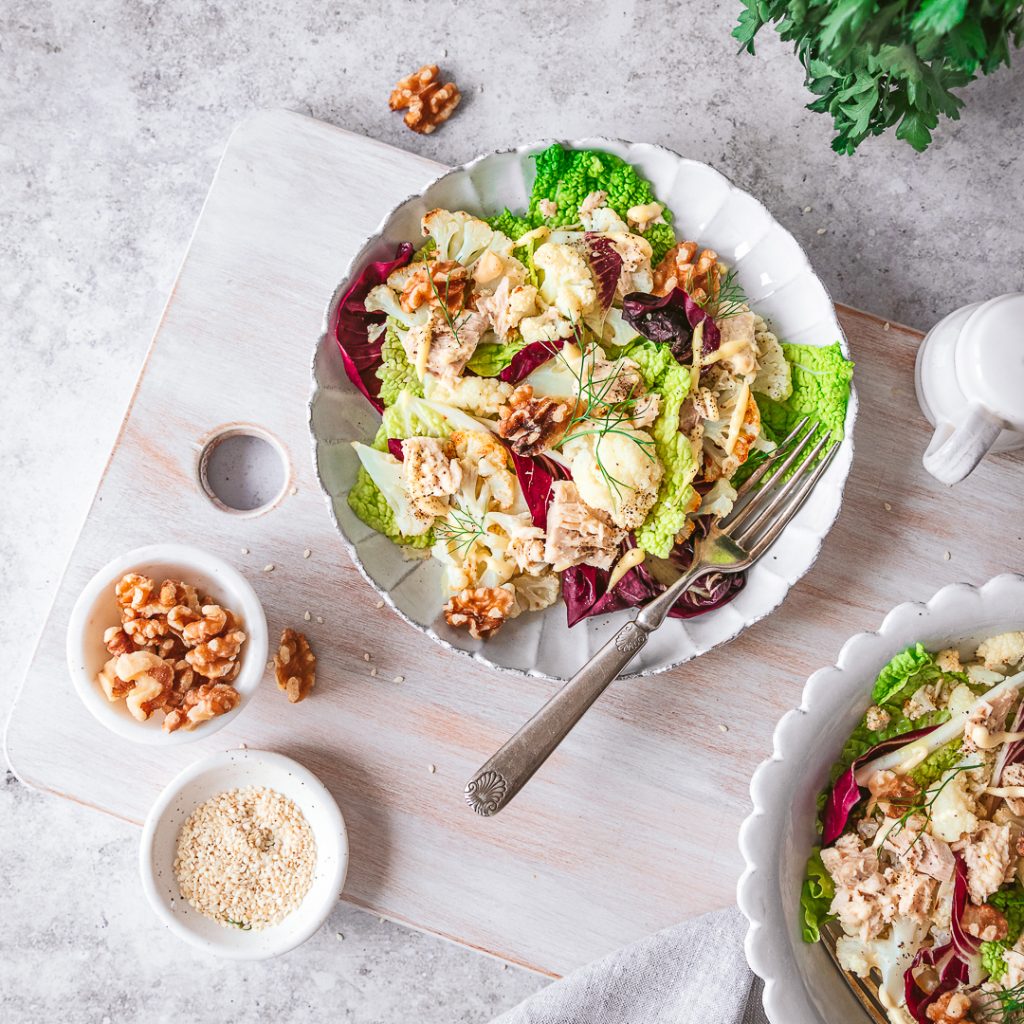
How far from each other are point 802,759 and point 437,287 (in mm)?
1177

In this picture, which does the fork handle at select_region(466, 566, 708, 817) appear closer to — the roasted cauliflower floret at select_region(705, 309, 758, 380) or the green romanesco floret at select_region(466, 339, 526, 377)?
the roasted cauliflower floret at select_region(705, 309, 758, 380)

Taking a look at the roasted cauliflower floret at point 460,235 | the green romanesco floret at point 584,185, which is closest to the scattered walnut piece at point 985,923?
the green romanesco floret at point 584,185

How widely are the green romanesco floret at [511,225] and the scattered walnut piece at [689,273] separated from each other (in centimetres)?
30

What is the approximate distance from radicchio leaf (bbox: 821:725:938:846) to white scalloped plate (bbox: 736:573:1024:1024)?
77 millimetres

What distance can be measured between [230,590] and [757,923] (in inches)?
47.7

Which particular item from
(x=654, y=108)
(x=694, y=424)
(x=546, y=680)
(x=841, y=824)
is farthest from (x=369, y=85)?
(x=841, y=824)

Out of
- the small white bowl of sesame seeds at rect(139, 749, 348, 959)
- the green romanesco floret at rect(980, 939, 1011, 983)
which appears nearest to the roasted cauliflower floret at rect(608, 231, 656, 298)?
the small white bowl of sesame seeds at rect(139, 749, 348, 959)

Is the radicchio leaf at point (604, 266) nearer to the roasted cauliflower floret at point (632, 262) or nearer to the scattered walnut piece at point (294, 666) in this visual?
the roasted cauliflower floret at point (632, 262)

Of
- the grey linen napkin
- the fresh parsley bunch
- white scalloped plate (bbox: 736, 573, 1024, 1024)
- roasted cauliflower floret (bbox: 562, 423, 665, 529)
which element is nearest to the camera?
the fresh parsley bunch

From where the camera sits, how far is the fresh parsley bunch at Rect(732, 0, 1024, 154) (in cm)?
160

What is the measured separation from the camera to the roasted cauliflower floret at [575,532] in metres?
1.93

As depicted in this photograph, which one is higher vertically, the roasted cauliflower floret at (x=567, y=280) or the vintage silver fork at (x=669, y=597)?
the roasted cauliflower floret at (x=567, y=280)

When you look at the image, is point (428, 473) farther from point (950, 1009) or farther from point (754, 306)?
point (950, 1009)

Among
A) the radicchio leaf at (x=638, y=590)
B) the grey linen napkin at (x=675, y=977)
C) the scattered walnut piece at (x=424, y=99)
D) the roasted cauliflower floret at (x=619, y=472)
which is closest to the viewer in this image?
the roasted cauliflower floret at (x=619, y=472)
